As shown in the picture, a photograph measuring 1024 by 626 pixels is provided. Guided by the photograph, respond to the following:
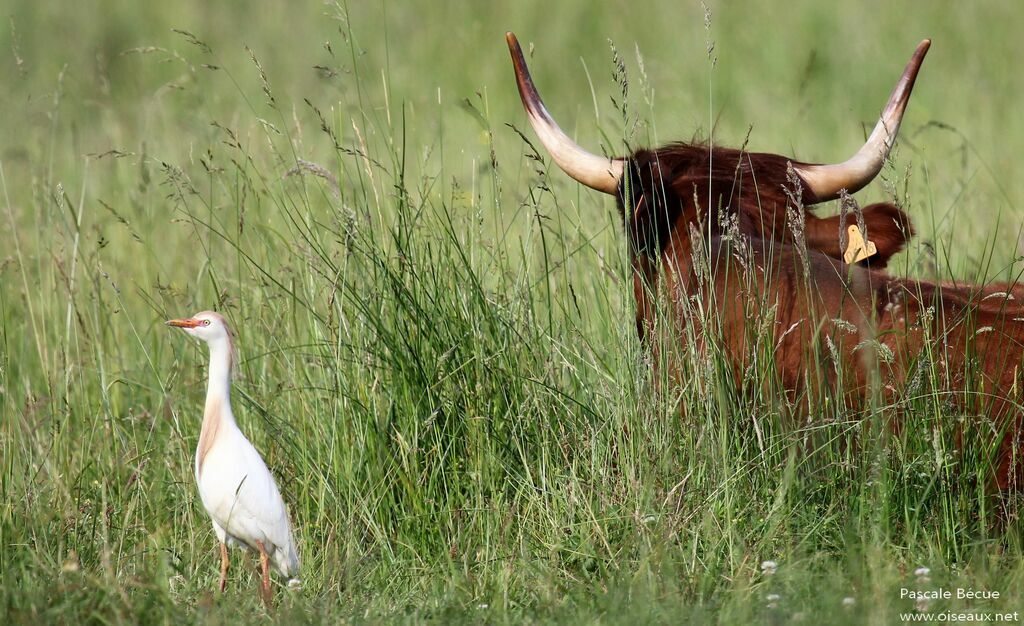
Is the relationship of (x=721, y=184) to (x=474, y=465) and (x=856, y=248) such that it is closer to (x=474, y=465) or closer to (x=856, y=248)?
(x=856, y=248)

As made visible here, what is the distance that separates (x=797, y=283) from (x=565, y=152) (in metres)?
0.94

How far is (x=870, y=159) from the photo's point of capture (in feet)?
13.0

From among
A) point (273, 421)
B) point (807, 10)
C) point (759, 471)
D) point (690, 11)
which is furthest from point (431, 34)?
point (759, 471)

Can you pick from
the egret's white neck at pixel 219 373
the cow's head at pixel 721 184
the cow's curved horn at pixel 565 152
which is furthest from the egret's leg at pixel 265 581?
the cow's curved horn at pixel 565 152

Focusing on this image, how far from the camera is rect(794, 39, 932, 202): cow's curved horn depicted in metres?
3.88

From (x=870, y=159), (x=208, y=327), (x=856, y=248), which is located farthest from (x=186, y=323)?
(x=870, y=159)

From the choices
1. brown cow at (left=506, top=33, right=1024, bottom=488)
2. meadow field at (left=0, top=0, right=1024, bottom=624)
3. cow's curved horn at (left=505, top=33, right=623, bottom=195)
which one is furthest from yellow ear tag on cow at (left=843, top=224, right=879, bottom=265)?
cow's curved horn at (left=505, top=33, right=623, bottom=195)

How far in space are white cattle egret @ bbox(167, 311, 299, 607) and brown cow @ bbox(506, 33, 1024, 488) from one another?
122 cm

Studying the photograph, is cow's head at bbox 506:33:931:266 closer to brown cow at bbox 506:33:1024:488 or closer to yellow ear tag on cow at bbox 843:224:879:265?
brown cow at bbox 506:33:1024:488

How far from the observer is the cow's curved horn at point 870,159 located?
3.88 m

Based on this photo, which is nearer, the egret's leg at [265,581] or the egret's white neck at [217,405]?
the egret's leg at [265,581]

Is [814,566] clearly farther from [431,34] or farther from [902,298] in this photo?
[431,34]

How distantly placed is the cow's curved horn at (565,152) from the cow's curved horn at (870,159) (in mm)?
615

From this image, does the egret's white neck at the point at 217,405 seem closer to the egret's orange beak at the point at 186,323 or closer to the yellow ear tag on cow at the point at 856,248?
the egret's orange beak at the point at 186,323
